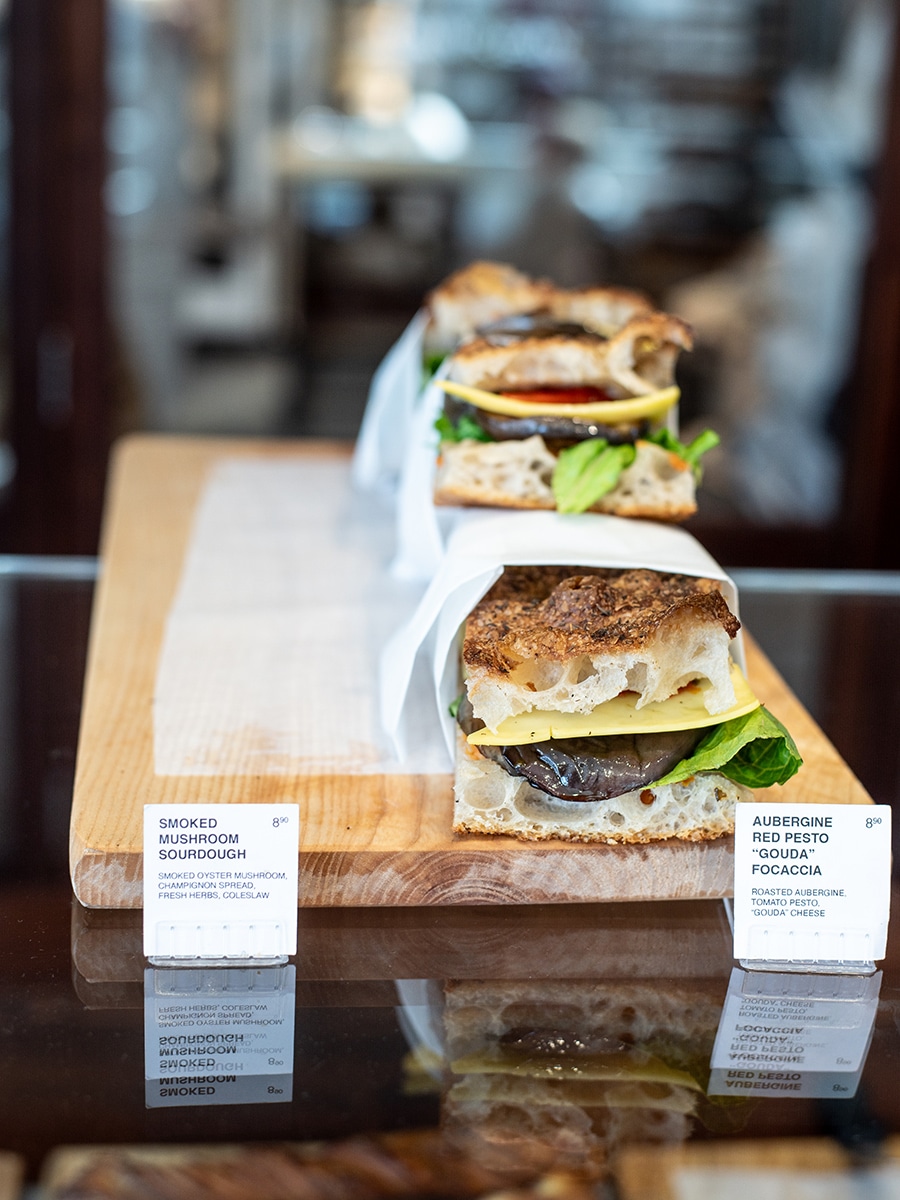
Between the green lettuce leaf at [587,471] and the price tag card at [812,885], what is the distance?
1.83 feet

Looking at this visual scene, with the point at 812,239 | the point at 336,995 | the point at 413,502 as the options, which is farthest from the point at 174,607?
the point at 812,239

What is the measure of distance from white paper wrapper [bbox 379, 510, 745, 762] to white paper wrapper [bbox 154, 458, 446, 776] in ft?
0.15

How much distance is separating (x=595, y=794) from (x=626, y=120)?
274 cm

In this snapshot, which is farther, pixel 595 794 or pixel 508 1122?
pixel 595 794

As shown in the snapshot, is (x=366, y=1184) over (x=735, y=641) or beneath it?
beneath

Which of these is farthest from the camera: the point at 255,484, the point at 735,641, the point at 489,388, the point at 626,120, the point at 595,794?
the point at 626,120

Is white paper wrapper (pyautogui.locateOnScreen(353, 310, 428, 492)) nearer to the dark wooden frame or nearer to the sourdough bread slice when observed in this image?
the sourdough bread slice

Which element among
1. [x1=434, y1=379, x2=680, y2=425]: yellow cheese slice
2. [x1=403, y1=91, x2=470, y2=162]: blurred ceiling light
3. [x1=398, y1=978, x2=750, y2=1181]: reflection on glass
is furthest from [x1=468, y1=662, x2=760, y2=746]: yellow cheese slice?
[x1=403, y1=91, x2=470, y2=162]: blurred ceiling light

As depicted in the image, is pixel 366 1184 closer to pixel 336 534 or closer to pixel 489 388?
pixel 489 388

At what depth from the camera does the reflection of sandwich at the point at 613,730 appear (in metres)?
1.23

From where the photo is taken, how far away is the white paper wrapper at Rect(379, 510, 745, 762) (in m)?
1.42

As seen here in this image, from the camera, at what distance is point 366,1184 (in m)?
0.86

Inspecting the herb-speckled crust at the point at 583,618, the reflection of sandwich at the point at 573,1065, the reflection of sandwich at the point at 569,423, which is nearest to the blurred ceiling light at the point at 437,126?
the reflection of sandwich at the point at 569,423

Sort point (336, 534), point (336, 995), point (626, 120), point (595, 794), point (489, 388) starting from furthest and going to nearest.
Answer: point (626, 120) → point (336, 534) → point (489, 388) → point (595, 794) → point (336, 995)
